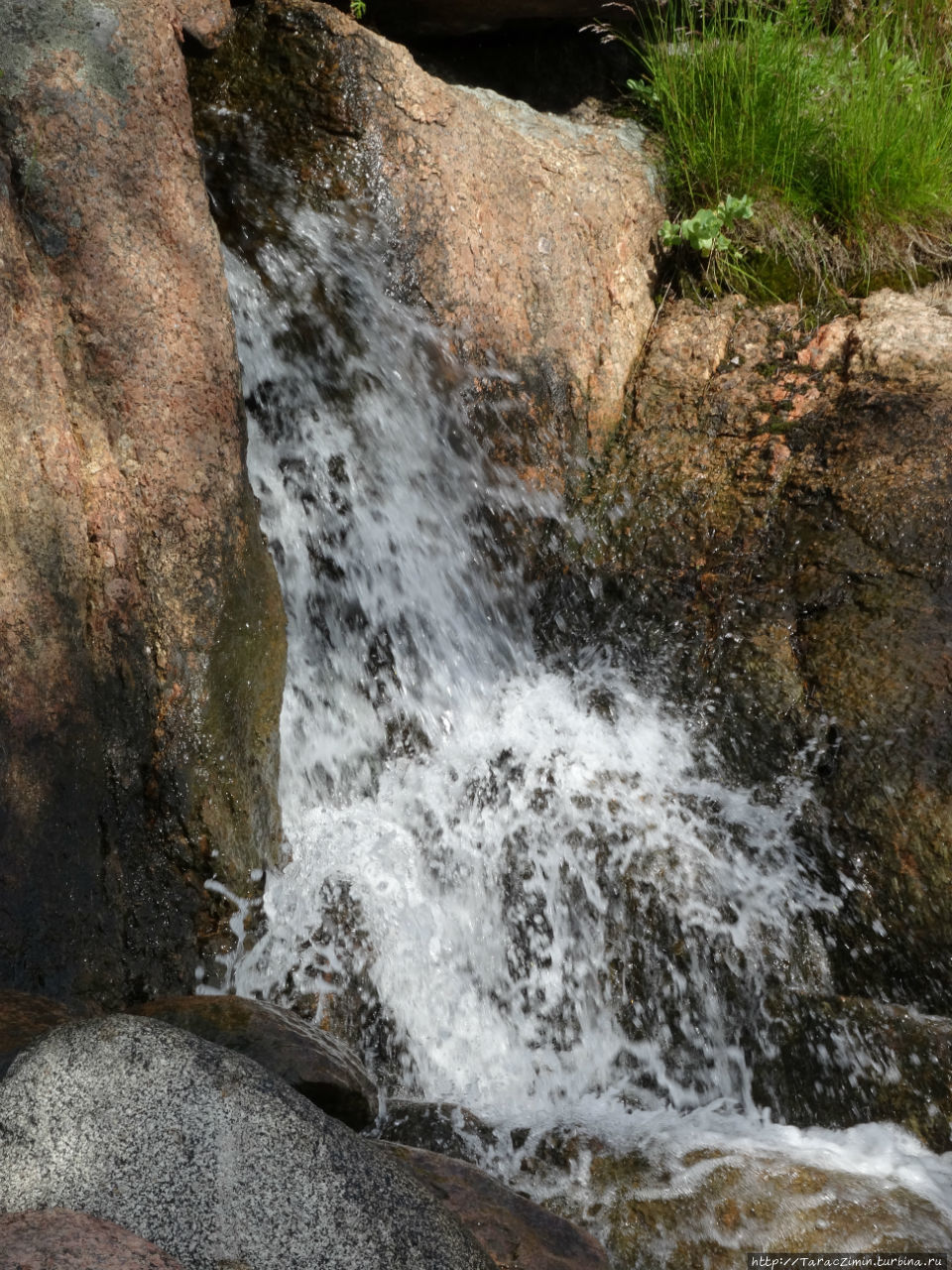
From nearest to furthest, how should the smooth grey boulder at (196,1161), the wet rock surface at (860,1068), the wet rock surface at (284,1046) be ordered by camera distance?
the smooth grey boulder at (196,1161), the wet rock surface at (284,1046), the wet rock surface at (860,1068)

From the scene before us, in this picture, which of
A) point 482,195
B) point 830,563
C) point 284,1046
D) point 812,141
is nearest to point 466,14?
point 482,195

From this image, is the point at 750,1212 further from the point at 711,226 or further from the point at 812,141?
the point at 812,141

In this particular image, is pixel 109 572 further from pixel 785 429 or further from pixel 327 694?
pixel 785 429

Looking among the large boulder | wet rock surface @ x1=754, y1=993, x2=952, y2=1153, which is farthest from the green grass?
the large boulder

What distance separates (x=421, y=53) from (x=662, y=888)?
389 centimetres

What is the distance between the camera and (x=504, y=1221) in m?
1.90

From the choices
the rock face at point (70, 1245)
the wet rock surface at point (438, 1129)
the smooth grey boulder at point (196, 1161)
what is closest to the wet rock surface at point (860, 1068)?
the wet rock surface at point (438, 1129)

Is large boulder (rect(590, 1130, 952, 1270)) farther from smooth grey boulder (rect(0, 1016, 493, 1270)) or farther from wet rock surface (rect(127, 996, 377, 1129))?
smooth grey boulder (rect(0, 1016, 493, 1270))

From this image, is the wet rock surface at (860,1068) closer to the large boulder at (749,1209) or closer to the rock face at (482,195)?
the large boulder at (749,1209)

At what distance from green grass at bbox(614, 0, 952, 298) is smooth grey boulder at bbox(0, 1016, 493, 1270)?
3.83 metres

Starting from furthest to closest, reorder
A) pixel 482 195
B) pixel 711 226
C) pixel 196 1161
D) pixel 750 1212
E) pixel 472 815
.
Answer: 1. pixel 711 226
2. pixel 482 195
3. pixel 472 815
4. pixel 750 1212
5. pixel 196 1161

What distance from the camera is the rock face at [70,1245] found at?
1.24 m

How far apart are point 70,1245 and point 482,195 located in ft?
11.5

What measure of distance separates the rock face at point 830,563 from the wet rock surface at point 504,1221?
136 cm
